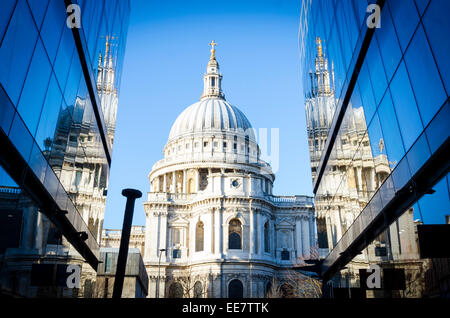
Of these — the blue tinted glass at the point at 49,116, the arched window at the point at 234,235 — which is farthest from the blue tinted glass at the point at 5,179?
the arched window at the point at 234,235

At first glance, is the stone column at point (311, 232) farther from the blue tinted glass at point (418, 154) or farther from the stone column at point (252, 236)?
the blue tinted glass at point (418, 154)

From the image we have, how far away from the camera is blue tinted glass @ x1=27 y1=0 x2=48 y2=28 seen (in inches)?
487

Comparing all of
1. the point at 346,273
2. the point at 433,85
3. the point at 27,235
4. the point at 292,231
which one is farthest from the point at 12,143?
the point at 292,231

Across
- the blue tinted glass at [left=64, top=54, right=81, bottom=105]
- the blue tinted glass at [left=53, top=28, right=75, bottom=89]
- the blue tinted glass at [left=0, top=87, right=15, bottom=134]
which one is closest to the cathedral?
the blue tinted glass at [left=64, top=54, right=81, bottom=105]

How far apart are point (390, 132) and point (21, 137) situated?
35.4ft

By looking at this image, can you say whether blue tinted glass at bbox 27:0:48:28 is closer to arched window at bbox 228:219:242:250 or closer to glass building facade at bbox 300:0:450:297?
glass building facade at bbox 300:0:450:297

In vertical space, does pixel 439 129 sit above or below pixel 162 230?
below

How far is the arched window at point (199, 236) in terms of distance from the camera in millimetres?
68500

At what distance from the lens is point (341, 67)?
20953 millimetres

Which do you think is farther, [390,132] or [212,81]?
[212,81]

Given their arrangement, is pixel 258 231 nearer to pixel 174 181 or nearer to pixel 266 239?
pixel 266 239

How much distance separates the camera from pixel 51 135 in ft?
52.0

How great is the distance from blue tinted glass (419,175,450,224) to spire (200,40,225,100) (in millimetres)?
93581

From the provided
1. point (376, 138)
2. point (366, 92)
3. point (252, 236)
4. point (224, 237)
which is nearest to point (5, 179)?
point (376, 138)
